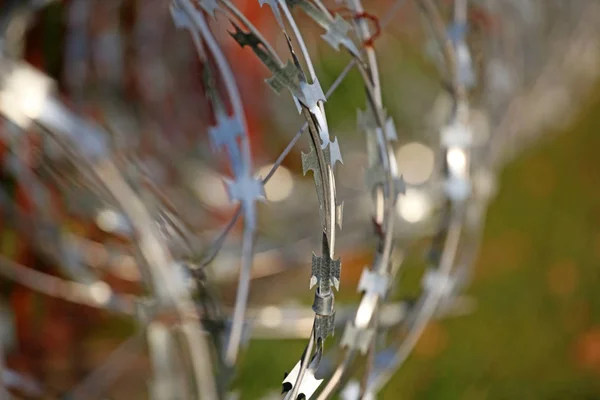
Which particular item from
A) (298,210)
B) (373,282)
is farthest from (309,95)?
(298,210)

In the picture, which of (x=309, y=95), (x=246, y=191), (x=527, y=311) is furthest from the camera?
(x=527, y=311)

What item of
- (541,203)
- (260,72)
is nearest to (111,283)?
(260,72)

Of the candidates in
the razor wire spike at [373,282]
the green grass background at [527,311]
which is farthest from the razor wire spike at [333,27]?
the green grass background at [527,311]

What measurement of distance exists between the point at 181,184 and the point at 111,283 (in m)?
0.21

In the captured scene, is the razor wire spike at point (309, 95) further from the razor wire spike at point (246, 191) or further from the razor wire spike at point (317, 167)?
the razor wire spike at point (246, 191)

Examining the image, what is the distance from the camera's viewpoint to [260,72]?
101 cm

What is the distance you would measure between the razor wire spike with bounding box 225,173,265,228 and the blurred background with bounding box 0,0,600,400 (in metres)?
0.23

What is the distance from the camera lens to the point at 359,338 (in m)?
0.41

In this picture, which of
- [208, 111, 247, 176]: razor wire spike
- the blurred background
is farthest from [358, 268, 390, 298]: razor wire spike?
the blurred background

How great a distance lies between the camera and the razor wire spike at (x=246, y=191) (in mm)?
452

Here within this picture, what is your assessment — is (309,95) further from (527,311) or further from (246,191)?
(527,311)

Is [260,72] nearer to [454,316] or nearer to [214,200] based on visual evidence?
[214,200]

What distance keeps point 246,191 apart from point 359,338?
5.2 inches

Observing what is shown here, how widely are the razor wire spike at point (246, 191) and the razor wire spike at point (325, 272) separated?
133mm
